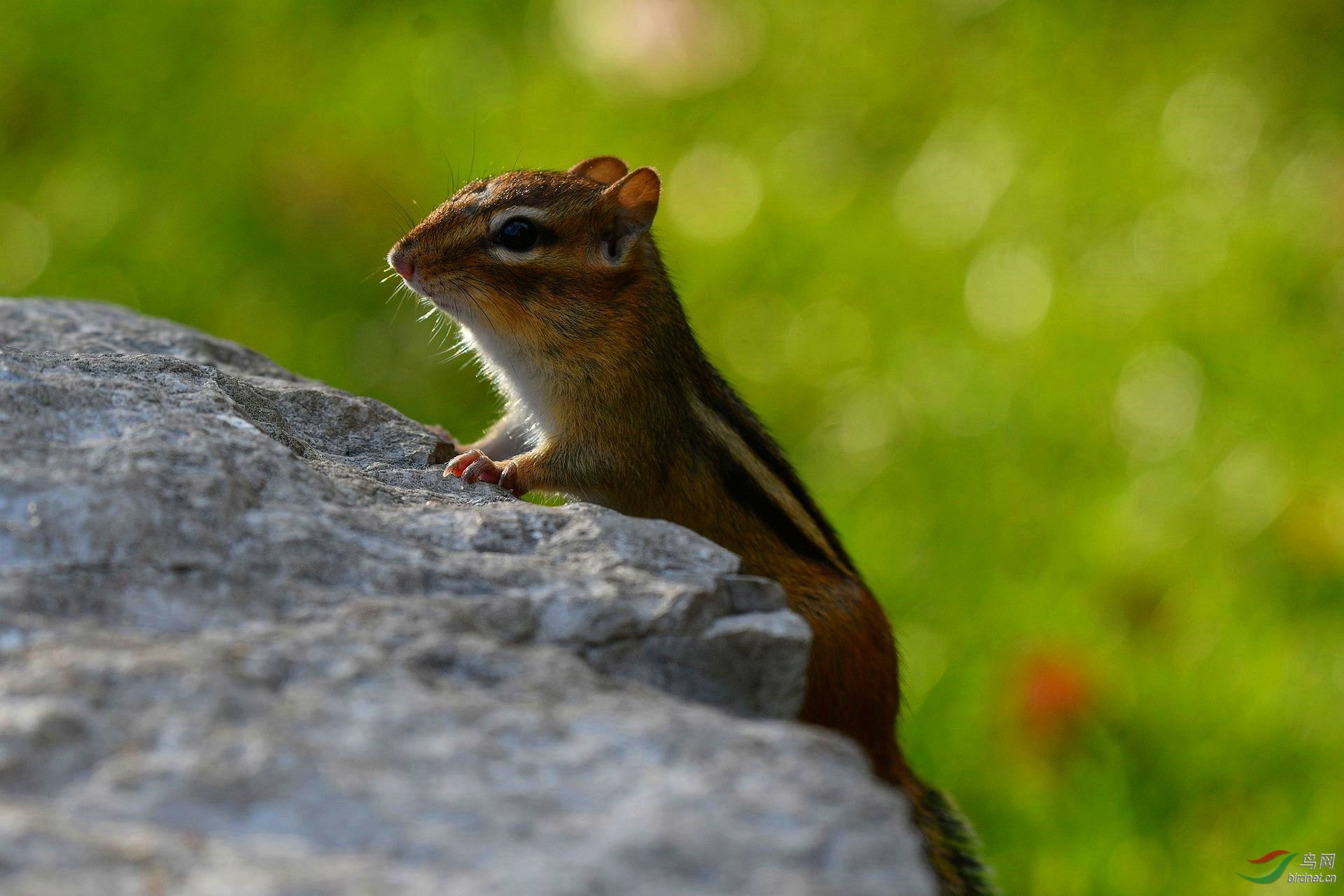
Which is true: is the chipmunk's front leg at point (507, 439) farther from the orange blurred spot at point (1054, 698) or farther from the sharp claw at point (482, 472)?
the orange blurred spot at point (1054, 698)

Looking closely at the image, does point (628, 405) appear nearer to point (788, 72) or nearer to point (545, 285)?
point (545, 285)

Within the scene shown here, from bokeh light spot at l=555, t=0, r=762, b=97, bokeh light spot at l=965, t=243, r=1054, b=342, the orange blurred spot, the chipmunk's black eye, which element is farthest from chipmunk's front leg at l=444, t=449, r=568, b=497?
bokeh light spot at l=555, t=0, r=762, b=97

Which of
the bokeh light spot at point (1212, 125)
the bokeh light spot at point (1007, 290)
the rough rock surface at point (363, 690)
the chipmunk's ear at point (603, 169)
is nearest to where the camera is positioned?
A: the rough rock surface at point (363, 690)

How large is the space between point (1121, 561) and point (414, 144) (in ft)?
11.2

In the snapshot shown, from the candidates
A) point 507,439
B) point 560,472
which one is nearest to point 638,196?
point 507,439

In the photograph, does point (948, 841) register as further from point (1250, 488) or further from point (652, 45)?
point (652, 45)

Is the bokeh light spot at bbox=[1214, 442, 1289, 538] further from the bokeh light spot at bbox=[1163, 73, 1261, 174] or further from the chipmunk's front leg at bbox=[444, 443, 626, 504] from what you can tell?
the chipmunk's front leg at bbox=[444, 443, 626, 504]

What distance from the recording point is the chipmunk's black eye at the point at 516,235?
12.2 ft

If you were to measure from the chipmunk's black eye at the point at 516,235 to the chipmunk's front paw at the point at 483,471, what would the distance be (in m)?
0.71

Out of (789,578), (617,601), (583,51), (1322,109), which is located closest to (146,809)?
(617,601)

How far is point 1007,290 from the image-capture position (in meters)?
6.00

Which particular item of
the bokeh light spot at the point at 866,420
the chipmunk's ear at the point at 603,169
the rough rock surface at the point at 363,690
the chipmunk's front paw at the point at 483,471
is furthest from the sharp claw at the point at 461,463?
the bokeh light spot at the point at 866,420

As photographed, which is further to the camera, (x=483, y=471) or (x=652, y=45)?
(x=652, y=45)

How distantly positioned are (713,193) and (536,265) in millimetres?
2786
